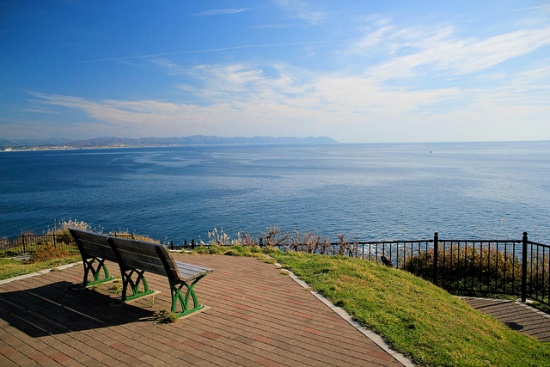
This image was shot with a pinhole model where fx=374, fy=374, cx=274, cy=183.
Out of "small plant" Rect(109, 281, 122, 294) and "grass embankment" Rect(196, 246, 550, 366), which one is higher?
"small plant" Rect(109, 281, 122, 294)

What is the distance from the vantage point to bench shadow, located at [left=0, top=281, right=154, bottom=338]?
18.3 ft

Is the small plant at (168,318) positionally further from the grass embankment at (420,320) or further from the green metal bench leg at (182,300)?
the grass embankment at (420,320)

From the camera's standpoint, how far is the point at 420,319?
19.6 ft

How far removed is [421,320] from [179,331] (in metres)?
3.74

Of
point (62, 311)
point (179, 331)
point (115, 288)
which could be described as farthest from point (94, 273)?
point (179, 331)

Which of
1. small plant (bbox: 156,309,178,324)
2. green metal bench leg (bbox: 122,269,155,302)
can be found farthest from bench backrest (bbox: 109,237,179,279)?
small plant (bbox: 156,309,178,324)

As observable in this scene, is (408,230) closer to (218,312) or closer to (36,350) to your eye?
(218,312)

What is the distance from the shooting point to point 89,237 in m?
6.82

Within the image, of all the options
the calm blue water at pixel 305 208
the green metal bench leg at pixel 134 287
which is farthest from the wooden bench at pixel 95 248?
the calm blue water at pixel 305 208

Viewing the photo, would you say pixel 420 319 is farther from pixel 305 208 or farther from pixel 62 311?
pixel 305 208

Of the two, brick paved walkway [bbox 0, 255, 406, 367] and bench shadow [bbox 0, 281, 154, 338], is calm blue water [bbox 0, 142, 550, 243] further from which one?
bench shadow [bbox 0, 281, 154, 338]

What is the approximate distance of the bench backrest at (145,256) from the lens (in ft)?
18.2

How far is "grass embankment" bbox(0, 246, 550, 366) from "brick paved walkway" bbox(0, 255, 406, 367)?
0.47 meters

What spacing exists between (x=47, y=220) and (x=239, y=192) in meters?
23.4
